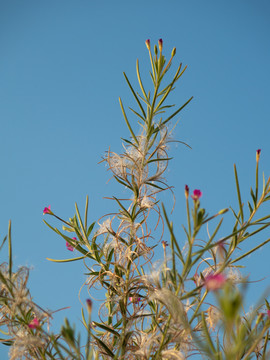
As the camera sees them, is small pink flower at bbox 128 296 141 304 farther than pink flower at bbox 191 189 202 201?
Yes

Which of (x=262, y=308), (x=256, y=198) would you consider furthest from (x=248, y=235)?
(x=262, y=308)

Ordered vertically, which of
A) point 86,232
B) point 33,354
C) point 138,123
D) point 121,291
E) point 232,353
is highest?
point 138,123

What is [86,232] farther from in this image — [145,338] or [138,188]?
[145,338]

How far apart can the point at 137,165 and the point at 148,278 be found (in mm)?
260

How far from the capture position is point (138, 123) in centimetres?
94

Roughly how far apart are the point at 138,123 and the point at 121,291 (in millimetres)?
Answer: 366

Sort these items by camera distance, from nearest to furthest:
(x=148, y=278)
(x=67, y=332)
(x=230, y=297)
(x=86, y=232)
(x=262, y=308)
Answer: (x=230, y=297)
(x=67, y=332)
(x=148, y=278)
(x=262, y=308)
(x=86, y=232)

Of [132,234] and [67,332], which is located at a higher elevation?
[132,234]

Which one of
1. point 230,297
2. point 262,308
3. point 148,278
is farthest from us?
point 262,308

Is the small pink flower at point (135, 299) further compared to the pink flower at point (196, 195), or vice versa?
the small pink flower at point (135, 299)

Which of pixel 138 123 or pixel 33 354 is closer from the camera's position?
pixel 33 354

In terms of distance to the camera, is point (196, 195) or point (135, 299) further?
point (135, 299)

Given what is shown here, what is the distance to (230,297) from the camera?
1.04 ft

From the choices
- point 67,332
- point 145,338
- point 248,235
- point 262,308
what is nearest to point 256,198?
point 248,235
